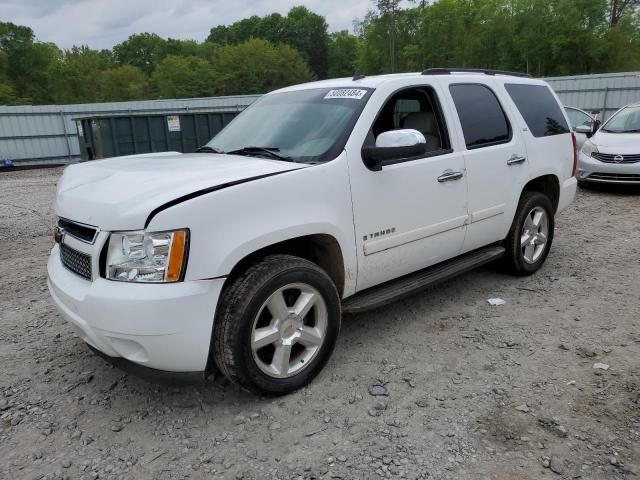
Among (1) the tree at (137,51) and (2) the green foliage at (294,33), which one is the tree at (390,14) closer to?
(2) the green foliage at (294,33)

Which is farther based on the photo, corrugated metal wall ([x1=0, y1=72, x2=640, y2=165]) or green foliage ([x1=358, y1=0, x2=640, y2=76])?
green foliage ([x1=358, y1=0, x2=640, y2=76])

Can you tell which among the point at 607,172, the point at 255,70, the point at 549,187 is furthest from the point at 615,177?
the point at 255,70

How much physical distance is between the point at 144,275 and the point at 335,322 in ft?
3.98

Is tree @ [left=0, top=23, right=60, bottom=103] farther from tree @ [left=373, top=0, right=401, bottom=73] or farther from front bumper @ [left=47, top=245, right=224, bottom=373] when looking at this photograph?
front bumper @ [left=47, top=245, right=224, bottom=373]

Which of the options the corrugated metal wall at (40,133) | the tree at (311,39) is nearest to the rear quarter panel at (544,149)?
the corrugated metal wall at (40,133)

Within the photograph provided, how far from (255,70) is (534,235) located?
249 feet

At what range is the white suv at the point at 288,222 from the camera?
2.49 metres

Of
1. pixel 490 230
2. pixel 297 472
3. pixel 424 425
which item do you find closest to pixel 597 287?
pixel 490 230

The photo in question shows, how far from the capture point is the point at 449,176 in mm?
3721

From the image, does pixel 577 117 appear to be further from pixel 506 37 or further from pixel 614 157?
pixel 506 37

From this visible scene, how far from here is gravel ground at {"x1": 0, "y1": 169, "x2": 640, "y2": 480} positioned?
8.08 feet

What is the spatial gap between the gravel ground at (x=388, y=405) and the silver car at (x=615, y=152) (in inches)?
209

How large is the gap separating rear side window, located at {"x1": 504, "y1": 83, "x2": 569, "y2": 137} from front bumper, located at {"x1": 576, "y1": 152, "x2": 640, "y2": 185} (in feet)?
15.5

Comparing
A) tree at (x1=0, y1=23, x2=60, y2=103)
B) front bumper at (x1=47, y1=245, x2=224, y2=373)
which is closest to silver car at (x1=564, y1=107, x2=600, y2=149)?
front bumper at (x1=47, y1=245, x2=224, y2=373)
